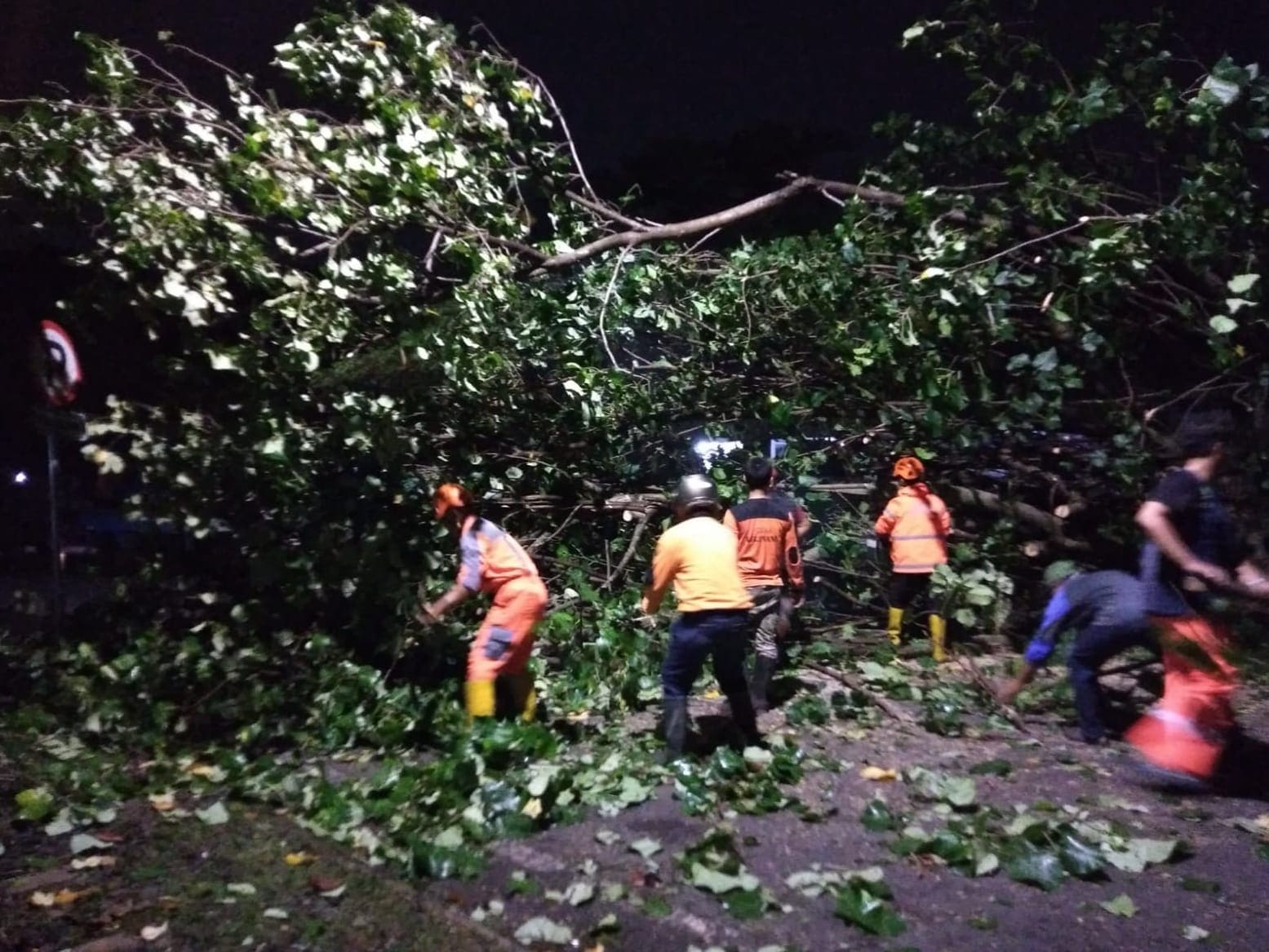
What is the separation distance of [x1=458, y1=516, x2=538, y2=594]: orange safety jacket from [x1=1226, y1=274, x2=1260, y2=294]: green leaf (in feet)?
14.3

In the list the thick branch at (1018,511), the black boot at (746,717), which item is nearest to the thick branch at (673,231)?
the thick branch at (1018,511)

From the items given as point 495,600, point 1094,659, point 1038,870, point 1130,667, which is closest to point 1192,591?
point 1094,659

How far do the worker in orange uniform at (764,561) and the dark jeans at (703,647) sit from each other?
1134 millimetres

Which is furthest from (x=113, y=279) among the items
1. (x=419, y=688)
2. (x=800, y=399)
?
(x=800, y=399)

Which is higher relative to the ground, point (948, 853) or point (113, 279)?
point (113, 279)

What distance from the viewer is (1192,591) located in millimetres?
5449

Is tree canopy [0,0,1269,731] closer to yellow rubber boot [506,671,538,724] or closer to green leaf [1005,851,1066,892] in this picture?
yellow rubber boot [506,671,538,724]

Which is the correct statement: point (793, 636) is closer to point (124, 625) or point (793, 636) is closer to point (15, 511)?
point (124, 625)

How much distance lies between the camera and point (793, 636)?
8.66m

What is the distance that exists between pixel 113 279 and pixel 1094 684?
5994 mm

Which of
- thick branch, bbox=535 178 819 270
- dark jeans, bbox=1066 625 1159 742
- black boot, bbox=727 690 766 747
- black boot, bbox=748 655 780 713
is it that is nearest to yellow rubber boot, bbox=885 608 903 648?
black boot, bbox=748 655 780 713

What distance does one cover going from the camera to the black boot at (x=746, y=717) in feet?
20.6

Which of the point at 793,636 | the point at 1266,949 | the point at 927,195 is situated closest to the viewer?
the point at 1266,949

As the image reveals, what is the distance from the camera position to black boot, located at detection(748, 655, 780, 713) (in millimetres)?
7285
